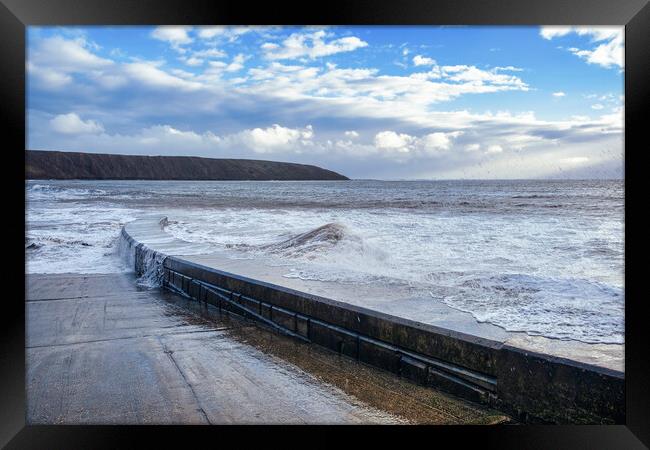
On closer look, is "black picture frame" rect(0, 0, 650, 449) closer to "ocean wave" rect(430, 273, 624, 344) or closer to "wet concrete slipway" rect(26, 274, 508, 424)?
"wet concrete slipway" rect(26, 274, 508, 424)

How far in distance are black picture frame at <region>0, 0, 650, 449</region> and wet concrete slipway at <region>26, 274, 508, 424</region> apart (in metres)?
0.15

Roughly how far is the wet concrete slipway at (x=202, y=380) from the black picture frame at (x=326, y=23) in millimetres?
152

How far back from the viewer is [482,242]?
10102 mm

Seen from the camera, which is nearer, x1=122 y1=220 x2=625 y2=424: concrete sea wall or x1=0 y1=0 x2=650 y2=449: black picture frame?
x1=122 y1=220 x2=625 y2=424: concrete sea wall

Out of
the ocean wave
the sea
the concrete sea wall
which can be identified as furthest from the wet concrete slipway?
the ocean wave

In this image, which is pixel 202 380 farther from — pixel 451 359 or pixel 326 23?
pixel 326 23

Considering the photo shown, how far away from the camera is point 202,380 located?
3055mm

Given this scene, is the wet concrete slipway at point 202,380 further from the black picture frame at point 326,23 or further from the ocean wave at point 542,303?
the ocean wave at point 542,303

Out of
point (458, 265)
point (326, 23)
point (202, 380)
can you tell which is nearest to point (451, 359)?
point (202, 380)

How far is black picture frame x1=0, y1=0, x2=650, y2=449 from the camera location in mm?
2365

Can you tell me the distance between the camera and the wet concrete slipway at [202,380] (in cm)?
264

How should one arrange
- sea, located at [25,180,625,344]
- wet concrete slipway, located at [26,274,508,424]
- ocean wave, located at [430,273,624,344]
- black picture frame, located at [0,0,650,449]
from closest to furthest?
black picture frame, located at [0,0,650,449]
wet concrete slipway, located at [26,274,508,424]
ocean wave, located at [430,273,624,344]
sea, located at [25,180,625,344]

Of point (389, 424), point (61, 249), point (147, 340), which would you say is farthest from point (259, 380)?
point (61, 249)

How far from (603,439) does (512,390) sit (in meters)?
0.43
